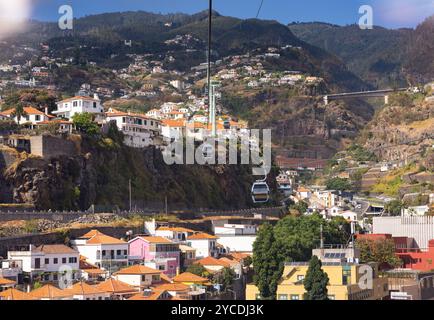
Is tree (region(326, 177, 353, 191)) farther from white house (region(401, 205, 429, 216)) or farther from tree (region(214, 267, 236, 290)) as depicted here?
tree (region(214, 267, 236, 290))

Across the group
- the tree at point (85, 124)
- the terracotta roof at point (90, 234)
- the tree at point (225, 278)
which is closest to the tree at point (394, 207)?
the tree at point (85, 124)

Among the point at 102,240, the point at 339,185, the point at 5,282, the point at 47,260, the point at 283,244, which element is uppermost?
the point at 339,185

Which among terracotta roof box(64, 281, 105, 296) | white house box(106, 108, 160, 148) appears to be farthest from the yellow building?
white house box(106, 108, 160, 148)

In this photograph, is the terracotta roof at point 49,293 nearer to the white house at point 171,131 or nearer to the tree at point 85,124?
the tree at point 85,124

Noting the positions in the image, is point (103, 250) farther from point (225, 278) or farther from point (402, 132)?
point (402, 132)

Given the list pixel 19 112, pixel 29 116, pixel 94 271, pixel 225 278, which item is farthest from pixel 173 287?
pixel 29 116

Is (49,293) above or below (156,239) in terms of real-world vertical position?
below

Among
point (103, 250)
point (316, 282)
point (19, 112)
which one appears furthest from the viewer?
point (19, 112)

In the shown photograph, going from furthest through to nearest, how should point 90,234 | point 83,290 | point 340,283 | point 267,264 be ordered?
1. point 90,234
2. point 267,264
3. point 340,283
4. point 83,290
